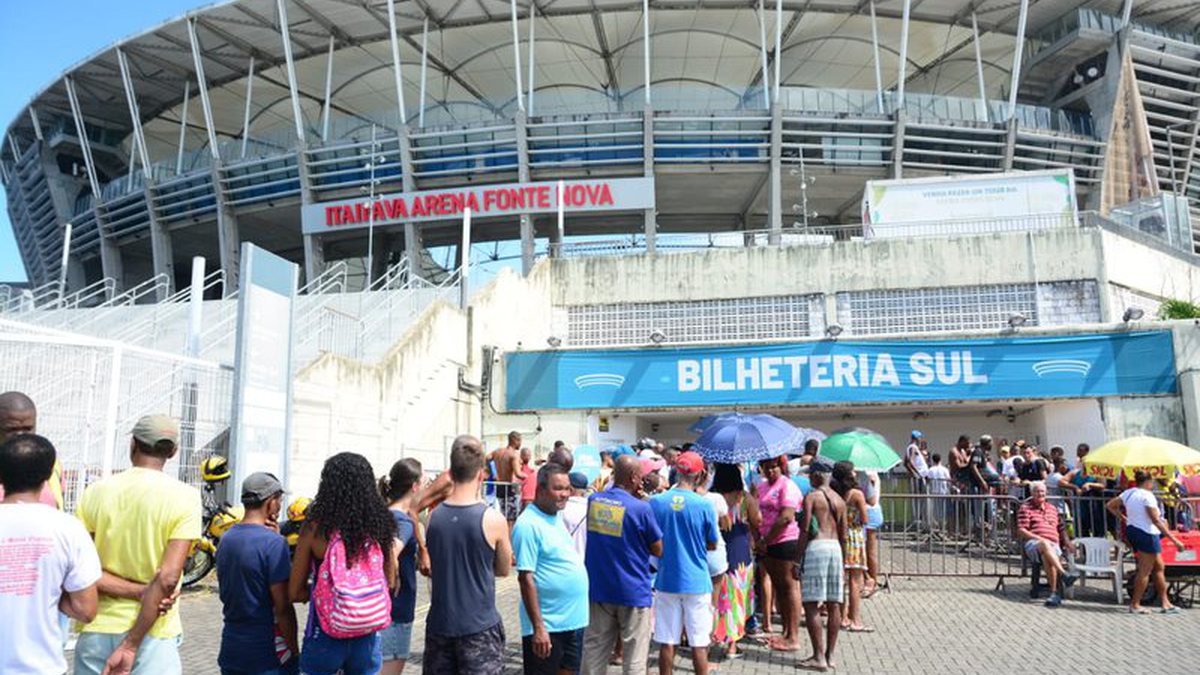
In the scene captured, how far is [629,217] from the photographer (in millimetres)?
36469

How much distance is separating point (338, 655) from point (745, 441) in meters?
4.35

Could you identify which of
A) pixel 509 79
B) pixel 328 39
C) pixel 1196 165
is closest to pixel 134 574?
pixel 328 39

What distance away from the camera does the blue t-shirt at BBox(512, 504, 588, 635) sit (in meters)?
4.55

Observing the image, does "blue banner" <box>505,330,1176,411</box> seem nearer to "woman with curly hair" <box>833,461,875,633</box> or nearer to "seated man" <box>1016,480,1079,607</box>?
"seated man" <box>1016,480,1079,607</box>

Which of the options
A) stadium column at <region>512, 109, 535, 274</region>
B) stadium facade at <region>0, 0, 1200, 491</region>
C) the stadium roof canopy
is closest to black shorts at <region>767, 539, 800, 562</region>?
stadium facade at <region>0, 0, 1200, 491</region>

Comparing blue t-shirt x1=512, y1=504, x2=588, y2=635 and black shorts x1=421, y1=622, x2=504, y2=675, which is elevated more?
blue t-shirt x1=512, y1=504, x2=588, y2=635

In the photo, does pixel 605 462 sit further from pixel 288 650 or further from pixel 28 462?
pixel 28 462

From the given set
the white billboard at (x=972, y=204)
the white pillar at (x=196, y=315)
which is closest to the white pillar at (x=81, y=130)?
the white pillar at (x=196, y=315)

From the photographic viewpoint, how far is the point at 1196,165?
117ft

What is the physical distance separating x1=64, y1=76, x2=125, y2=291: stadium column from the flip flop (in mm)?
Answer: 41366

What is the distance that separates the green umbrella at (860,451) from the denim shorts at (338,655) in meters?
7.61

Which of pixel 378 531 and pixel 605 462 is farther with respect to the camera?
pixel 605 462

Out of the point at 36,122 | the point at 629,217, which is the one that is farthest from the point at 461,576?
the point at 36,122

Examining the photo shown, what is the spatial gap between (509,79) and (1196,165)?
31.7 meters
